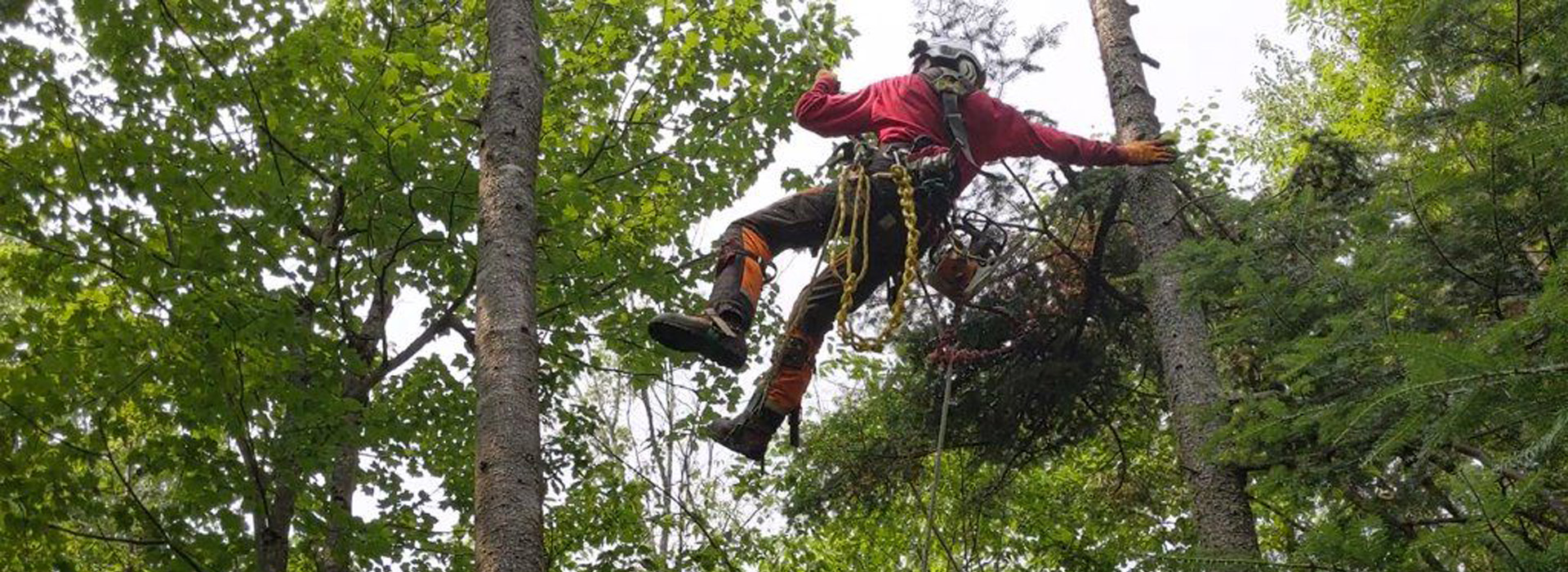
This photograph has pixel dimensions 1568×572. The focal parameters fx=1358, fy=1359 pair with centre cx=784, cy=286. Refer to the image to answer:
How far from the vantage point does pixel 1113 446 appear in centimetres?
1159

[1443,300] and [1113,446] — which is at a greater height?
[1113,446]

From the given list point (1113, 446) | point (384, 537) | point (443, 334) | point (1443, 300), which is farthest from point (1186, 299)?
point (1113, 446)

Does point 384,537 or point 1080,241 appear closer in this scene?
point 384,537

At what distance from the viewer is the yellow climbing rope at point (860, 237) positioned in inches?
231

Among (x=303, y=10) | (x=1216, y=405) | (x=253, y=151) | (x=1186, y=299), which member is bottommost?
(x=1216, y=405)

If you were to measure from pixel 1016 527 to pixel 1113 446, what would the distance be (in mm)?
1289

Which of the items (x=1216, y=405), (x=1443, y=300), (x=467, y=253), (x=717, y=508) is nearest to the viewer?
(x=1443, y=300)

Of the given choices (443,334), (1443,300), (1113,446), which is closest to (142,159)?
(443,334)

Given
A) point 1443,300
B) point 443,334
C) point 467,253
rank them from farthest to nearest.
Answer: point 443,334 → point 467,253 → point 1443,300

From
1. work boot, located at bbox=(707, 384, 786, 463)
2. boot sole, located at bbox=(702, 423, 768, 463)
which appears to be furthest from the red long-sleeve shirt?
boot sole, located at bbox=(702, 423, 768, 463)

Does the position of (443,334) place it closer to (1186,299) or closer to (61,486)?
(61,486)

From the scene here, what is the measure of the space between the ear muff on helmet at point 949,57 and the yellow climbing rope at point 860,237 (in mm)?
972

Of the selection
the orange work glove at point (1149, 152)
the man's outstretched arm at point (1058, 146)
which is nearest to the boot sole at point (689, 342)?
the man's outstretched arm at point (1058, 146)

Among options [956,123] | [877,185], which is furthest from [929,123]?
[877,185]
